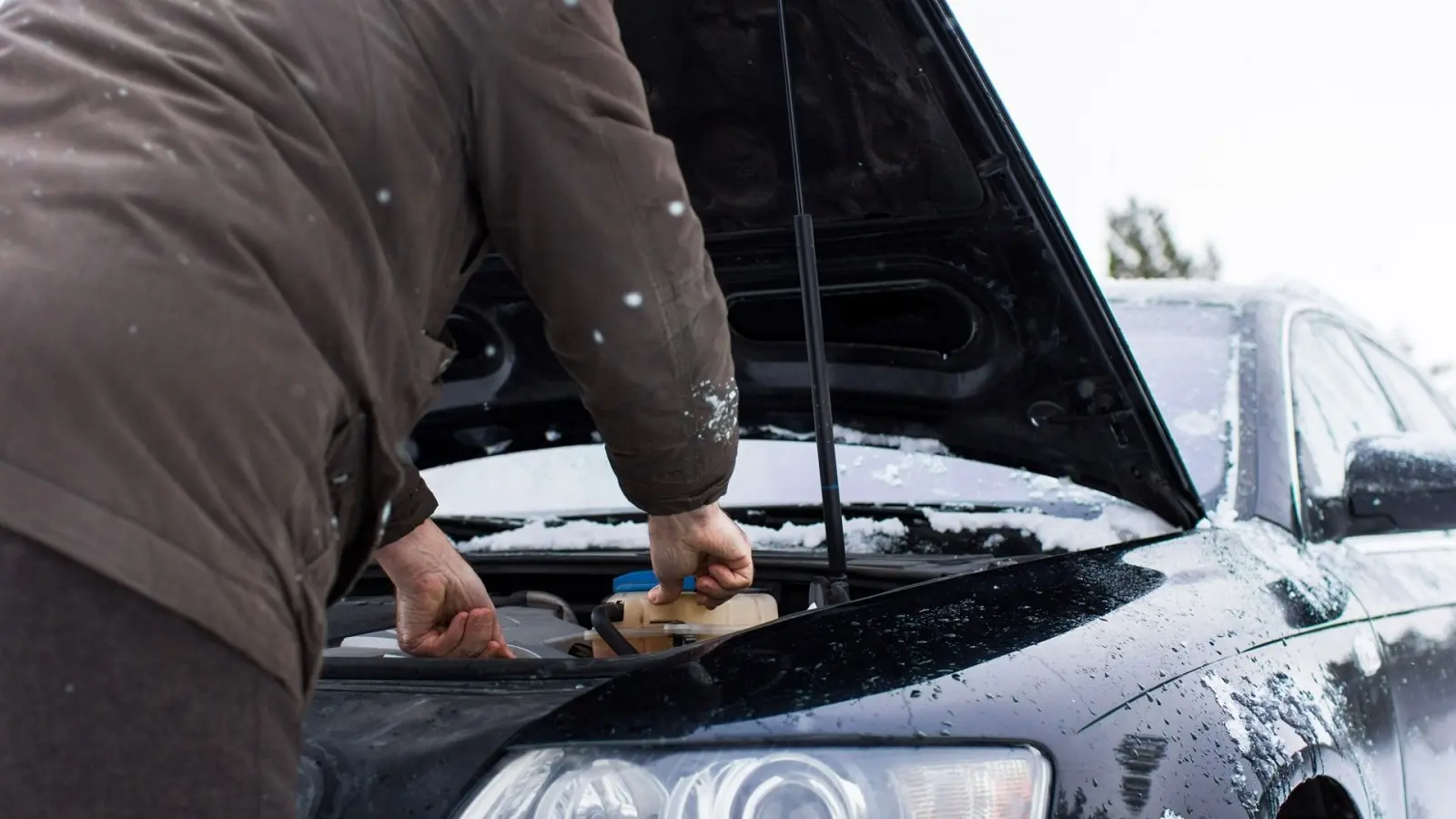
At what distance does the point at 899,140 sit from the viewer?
1784 mm

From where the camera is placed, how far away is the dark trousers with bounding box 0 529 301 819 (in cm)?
74

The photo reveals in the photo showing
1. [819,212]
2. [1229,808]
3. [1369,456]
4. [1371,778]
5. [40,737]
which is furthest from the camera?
[819,212]

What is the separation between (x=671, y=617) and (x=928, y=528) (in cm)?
62

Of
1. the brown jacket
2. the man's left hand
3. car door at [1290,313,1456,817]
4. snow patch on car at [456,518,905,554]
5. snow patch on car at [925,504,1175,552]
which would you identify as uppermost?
the brown jacket

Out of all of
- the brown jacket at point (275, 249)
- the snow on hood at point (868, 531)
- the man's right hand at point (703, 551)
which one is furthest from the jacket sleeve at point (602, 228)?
the snow on hood at point (868, 531)

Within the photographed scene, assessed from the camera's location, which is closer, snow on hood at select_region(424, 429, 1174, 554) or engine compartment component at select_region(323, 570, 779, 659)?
engine compartment component at select_region(323, 570, 779, 659)

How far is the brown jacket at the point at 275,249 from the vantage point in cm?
76

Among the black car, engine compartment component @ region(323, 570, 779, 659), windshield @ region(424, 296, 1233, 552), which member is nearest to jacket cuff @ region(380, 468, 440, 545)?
the black car

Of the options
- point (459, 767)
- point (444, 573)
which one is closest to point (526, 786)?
point (459, 767)

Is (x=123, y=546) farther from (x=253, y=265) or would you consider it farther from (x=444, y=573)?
(x=444, y=573)

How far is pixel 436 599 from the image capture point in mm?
1512

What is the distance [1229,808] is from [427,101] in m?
0.97

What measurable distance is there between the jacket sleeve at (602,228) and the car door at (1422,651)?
1.14 meters

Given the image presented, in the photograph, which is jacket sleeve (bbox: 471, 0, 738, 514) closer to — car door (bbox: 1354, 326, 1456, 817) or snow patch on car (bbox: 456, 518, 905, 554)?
snow patch on car (bbox: 456, 518, 905, 554)
